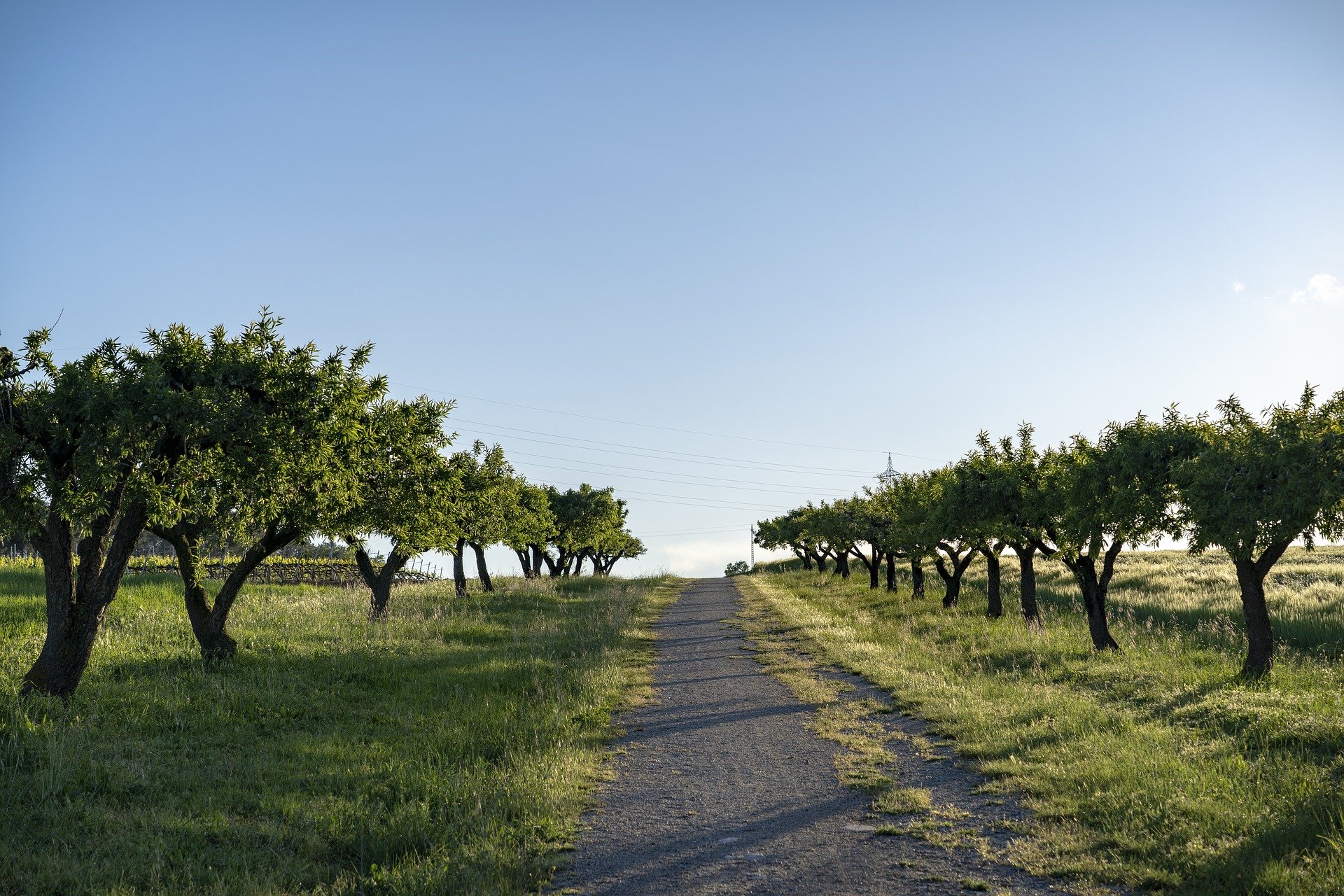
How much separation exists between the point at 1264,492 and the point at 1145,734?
24.0 feet

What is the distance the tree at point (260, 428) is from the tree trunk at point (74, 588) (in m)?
0.78

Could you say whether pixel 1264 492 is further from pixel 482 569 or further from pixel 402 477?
pixel 482 569

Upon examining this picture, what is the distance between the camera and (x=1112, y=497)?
2019 cm

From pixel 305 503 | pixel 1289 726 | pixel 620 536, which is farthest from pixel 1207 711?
pixel 620 536

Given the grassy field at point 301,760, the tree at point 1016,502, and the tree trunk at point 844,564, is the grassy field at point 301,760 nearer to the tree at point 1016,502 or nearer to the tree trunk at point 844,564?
the tree at point 1016,502

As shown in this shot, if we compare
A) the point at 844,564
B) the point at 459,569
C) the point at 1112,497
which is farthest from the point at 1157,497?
the point at 844,564

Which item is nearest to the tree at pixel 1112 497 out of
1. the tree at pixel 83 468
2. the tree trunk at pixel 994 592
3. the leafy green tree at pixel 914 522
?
the tree trunk at pixel 994 592

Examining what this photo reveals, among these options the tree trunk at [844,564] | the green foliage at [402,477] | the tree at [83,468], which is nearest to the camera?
the tree at [83,468]

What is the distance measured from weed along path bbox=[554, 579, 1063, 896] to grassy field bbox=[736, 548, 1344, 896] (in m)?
0.68

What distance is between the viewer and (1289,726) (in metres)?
11.6

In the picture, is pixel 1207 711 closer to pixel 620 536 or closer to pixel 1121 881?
pixel 1121 881

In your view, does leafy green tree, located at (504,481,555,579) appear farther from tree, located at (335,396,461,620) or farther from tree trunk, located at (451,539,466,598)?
tree, located at (335,396,461,620)

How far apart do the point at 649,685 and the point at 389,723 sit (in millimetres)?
5758

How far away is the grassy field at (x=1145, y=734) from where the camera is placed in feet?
24.8
